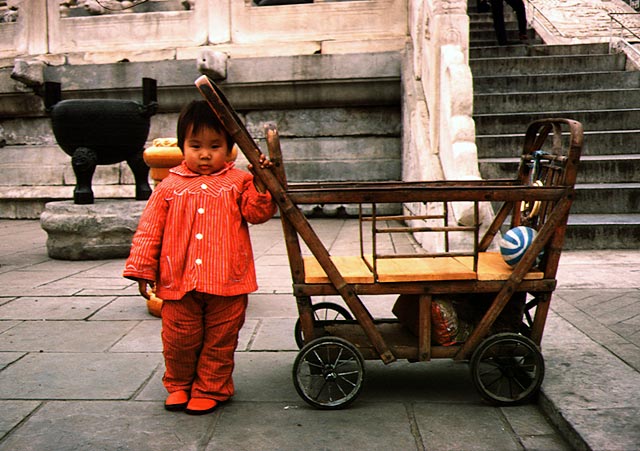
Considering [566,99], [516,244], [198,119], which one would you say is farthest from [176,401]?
[566,99]

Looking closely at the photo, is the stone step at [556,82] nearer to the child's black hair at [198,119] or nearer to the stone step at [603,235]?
the stone step at [603,235]

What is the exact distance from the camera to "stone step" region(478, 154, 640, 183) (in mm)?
7246

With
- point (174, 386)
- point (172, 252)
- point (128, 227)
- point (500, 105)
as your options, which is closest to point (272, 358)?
point (174, 386)

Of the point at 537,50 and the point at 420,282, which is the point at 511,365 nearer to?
the point at 420,282

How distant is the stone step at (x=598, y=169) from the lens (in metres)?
7.25

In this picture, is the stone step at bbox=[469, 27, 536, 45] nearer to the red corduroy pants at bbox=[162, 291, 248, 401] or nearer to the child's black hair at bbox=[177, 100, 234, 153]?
the child's black hair at bbox=[177, 100, 234, 153]

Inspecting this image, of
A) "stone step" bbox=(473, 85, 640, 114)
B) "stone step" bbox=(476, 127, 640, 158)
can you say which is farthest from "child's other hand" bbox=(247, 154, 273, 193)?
"stone step" bbox=(473, 85, 640, 114)

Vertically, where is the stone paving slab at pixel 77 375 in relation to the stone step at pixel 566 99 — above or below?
below

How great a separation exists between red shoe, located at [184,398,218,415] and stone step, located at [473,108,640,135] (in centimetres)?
602

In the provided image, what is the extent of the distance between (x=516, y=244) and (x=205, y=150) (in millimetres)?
1361

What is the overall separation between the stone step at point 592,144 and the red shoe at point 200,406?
554 centimetres

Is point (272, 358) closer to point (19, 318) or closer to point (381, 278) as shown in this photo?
point (381, 278)

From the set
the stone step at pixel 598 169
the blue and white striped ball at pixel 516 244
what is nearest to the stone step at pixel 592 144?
the stone step at pixel 598 169

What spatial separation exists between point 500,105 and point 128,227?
4.67 metres
